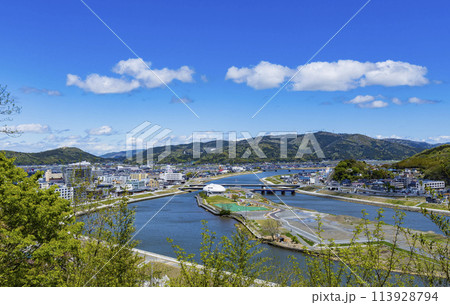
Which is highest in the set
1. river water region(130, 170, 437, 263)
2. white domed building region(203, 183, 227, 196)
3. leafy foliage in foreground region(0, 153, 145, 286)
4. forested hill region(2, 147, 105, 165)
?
forested hill region(2, 147, 105, 165)

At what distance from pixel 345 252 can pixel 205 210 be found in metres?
18.2

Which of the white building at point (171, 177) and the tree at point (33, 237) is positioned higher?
the tree at point (33, 237)

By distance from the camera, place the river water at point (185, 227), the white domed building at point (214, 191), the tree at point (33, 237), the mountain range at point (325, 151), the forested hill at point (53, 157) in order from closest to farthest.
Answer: the tree at point (33, 237) < the river water at point (185, 227) < the white domed building at point (214, 191) < the forested hill at point (53, 157) < the mountain range at point (325, 151)

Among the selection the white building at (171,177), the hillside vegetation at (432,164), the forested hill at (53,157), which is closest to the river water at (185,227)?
the hillside vegetation at (432,164)

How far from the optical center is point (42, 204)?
343cm

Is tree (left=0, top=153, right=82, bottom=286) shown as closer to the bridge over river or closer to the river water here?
the river water

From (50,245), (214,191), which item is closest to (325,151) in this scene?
(214,191)

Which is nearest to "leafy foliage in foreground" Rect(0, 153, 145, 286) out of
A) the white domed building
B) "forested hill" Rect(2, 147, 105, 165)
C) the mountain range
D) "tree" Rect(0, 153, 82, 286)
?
"tree" Rect(0, 153, 82, 286)

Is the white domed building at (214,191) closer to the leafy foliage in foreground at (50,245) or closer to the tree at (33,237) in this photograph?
the leafy foliage in foreground at (50,245)

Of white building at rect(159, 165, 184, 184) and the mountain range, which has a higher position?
the mountain range

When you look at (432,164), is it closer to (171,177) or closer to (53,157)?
(171,177)

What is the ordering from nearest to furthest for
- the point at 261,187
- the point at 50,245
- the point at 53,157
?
1. the point at 50,245
2. the point at 261,187
3. the point at 53,157

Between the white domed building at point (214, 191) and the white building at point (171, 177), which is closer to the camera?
Result: the white domed building at point (214, 191)

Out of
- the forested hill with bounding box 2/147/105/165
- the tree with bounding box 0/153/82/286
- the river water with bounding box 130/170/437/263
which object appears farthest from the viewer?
the forested hill with bounding box 2/147/105/165
